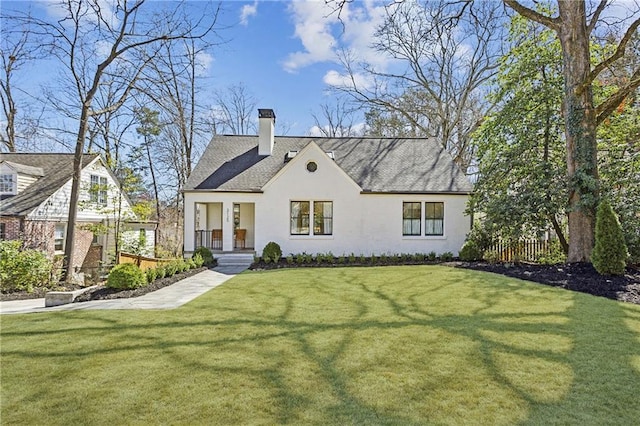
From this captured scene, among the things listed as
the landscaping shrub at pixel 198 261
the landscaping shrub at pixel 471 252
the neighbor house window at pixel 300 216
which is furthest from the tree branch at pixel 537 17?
the landscaping shrub at pixel 198 261

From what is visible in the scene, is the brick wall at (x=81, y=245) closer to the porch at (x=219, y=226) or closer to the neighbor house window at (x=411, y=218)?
the porch at (x=219, y=226)

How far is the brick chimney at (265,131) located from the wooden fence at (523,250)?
11078 millimetres

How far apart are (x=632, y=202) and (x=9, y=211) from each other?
22.0 metres

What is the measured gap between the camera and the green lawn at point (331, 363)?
3.10 m

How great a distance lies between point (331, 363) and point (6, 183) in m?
18.5

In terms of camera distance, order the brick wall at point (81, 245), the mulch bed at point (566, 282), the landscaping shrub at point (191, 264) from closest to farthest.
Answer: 1. the mulch bed at point (566, 282)
2. the landscaping shrub at point (191, 264)
3. the brick wall at point (81, 245)

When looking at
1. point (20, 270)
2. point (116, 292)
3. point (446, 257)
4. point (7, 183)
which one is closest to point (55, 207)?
point (7, 183)

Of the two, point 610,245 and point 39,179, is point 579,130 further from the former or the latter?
point 39,179

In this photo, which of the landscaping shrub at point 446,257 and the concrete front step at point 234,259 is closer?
the concrete front step at point 234,259

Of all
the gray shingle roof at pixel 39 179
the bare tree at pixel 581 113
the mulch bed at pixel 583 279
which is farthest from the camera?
the gray shingle roof at pixel 39 179

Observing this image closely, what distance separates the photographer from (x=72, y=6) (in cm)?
1059

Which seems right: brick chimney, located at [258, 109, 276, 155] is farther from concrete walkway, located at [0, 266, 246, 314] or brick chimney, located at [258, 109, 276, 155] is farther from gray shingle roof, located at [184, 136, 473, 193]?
concrete walkway, located at [0, 266, 246, 314]

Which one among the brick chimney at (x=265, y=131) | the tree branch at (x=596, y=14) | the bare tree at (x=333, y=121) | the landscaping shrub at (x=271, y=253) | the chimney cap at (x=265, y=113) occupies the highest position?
the bare tree at (x=333, y=121)

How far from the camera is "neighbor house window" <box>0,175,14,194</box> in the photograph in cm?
1569
